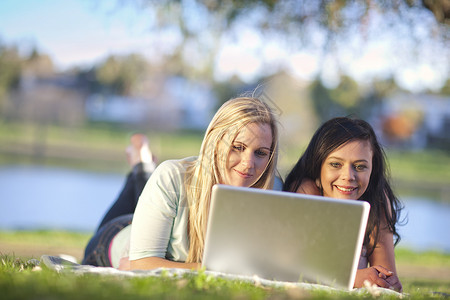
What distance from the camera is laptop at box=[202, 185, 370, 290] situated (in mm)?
2193

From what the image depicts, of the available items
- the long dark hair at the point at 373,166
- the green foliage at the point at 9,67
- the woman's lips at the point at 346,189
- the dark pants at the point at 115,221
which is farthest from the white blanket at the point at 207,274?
the green foliage at the point at 9,67

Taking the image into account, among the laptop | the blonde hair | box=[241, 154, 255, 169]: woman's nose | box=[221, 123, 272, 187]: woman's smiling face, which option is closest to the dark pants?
the blonde hair

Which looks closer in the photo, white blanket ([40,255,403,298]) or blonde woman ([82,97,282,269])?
white blanket ([40,255,403,298])

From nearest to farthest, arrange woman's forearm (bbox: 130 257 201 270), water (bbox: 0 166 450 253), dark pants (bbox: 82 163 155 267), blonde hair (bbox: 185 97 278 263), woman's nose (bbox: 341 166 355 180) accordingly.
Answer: woman's forearm (bbox: 130 257 201 270) → blonde hair (bbox: 185 97 278 263) → woman's nose (bbox: 341 166 355 180) → dark pants (bbox: 82 163 155 267) → water (bbox: 0 166 450 253)

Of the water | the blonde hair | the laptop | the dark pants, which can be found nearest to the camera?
the laptop

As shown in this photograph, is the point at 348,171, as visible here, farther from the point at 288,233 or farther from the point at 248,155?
the point at 288,233

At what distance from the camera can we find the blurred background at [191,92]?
642 cm

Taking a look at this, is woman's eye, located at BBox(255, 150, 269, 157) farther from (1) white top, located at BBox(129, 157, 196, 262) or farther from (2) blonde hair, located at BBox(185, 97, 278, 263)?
(1) white top, located at BBox(129, 157, 196, 262)

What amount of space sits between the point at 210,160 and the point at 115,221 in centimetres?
151

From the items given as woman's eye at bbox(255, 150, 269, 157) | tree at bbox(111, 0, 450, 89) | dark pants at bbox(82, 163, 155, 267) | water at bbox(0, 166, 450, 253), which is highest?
tree at bbox(111, 0, 450, 89)

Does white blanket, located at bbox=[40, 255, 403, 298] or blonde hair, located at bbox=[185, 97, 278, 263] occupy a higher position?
blonde hair, located at bbox=[185, 97, 278, 263]

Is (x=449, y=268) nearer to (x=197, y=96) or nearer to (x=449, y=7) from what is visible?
(x=449, y=7)

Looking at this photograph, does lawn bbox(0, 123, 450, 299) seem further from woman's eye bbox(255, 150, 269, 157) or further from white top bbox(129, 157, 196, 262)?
white top bbox(129, 157, 196, 262)

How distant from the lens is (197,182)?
2.87 m
